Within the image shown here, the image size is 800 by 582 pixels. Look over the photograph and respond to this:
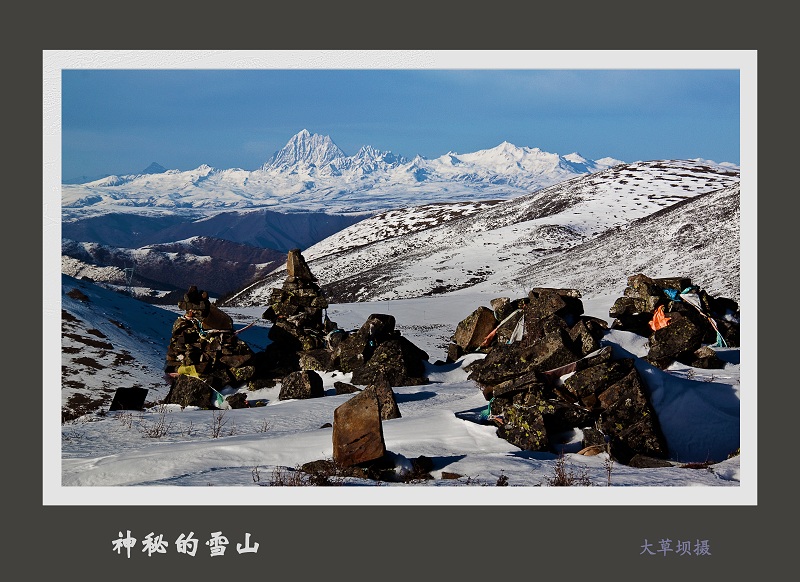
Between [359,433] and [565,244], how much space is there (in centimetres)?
6955

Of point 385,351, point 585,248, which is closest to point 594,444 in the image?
point 385,351

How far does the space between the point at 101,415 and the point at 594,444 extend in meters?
9.04

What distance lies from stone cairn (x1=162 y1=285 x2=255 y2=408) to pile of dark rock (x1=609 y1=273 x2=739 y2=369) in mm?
9141

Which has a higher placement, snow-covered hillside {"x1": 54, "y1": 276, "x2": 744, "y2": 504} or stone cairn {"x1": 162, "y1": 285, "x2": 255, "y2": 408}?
stone cairn {"x1": 162, "y1": 285, "x2": 255, "y2": 408}

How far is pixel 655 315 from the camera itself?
66.4 feet

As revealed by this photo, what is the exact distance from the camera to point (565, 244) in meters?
77.8

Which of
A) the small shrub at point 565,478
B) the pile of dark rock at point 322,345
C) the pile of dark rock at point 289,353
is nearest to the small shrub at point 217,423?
the pile of dark rock at point 289,353

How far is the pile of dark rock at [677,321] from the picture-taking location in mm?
17406

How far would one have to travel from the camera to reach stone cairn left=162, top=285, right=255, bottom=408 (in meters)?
19.3

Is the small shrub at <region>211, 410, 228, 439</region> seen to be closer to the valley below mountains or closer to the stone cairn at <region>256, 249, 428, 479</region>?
the stone cairn at <region>256, 249, 428, 479</region>

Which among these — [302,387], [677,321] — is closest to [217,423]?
[302,387]

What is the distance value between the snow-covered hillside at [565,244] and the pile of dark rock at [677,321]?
17.7m

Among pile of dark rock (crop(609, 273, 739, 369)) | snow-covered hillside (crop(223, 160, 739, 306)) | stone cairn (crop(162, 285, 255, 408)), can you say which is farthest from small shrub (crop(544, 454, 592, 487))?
snow-covered hillside (crop(223, 160, 739, 306))

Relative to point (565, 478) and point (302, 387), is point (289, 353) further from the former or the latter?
point (565, 478)
